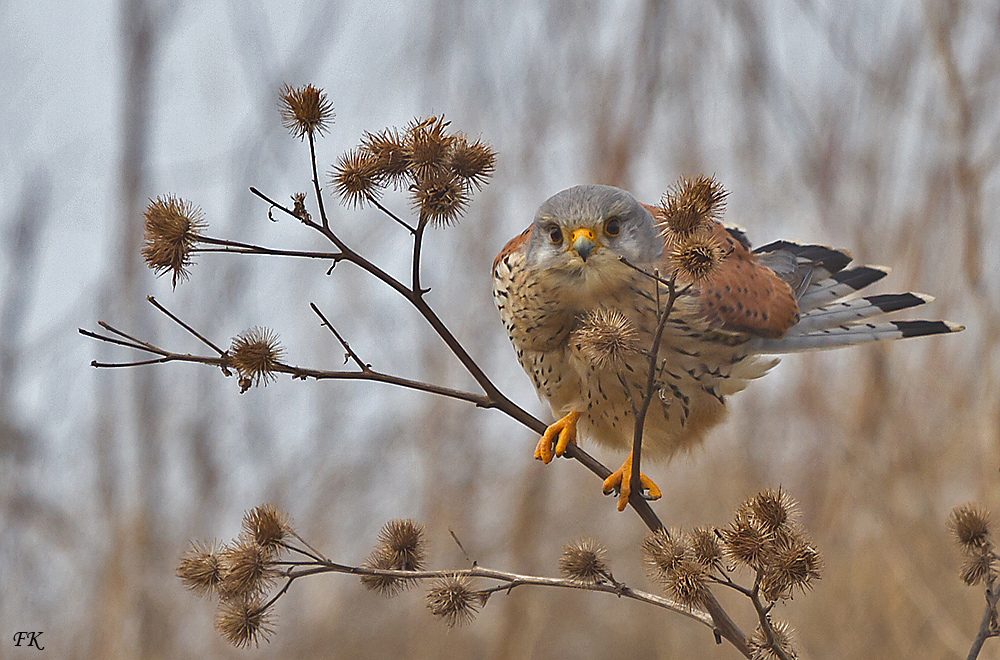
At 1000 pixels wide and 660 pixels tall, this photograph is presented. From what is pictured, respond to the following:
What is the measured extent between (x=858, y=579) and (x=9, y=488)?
445cm

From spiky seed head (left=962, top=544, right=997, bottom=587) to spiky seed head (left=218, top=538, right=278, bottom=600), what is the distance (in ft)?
3.62

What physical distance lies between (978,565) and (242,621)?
3.85ft

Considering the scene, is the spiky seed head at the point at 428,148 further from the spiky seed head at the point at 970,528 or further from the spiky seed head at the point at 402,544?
the spiky seed head at the point at 970,528

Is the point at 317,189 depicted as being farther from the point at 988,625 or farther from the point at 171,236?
the point at 988,625

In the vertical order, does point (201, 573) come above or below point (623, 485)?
below

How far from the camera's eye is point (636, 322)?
2098 millimetres

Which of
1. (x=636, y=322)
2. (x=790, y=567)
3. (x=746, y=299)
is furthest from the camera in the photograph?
(x=746, y=299)

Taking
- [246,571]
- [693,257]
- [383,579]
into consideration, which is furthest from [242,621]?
[693,257]

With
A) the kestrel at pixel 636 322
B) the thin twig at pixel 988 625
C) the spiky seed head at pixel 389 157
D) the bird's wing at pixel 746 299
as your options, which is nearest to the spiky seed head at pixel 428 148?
the spiky seed head at pixel 389 157

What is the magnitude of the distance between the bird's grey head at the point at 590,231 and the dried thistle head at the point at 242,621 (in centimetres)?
102

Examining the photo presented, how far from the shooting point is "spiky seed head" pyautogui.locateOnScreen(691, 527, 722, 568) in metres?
1.29

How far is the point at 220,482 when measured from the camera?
4781 millimetres

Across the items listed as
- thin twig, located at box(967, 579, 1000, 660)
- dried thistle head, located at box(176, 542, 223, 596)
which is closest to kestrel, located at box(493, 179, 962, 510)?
thin twig, located at box(967, 579, 1000, 660)

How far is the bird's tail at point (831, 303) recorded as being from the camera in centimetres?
231
